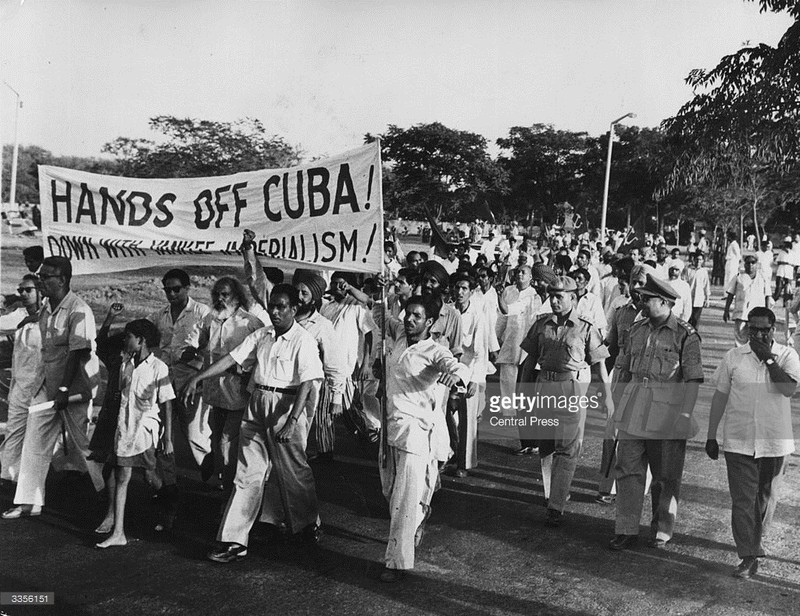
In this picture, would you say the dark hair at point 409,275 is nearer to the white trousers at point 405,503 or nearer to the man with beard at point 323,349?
the man with beard at point 323,349

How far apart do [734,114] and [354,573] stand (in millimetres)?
8378

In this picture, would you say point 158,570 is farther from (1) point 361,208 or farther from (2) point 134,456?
(1) point 361,208

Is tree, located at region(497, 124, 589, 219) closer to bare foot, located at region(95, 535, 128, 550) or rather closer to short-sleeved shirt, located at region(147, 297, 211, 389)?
short-sleeved shirt, located at region(147, 297, 211, 389)

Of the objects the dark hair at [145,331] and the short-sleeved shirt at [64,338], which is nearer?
the dark hair at [145,331]

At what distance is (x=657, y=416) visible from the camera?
531 centimetres

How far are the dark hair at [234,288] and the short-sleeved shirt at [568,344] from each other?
223 centimetres

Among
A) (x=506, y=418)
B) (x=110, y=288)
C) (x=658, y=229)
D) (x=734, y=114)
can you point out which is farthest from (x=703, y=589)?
(x=658, y=229)

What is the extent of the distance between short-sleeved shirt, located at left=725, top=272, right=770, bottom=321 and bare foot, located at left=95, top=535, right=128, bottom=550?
10.0 metres

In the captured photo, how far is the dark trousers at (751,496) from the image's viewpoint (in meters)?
4.80

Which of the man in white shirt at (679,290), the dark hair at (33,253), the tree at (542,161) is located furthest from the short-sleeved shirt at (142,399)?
the tree at (542,161)

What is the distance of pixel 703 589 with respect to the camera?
463 cm

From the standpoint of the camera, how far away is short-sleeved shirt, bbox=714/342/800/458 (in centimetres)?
486

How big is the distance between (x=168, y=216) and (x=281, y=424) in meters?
2.05

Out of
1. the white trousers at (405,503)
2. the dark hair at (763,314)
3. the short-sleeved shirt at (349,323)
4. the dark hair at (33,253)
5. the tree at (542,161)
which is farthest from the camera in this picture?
the tree at (542,161)
